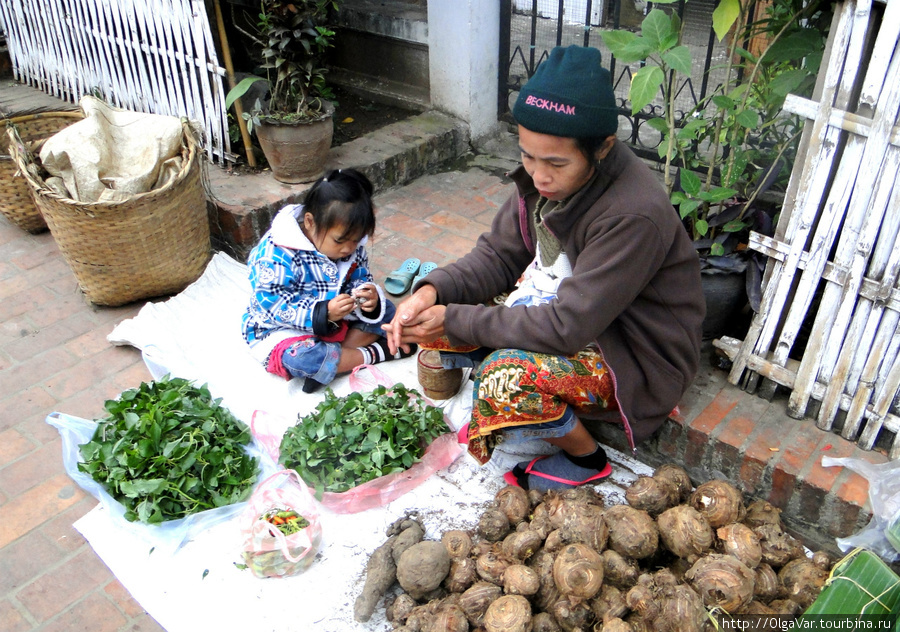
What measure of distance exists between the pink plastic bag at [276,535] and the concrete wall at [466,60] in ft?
10.9

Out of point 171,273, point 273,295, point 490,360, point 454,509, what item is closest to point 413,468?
point 454,509

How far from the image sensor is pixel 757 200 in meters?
3.08

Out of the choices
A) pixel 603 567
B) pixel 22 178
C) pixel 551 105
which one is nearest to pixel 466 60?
pixel 22 178

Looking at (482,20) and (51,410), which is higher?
(482,20)

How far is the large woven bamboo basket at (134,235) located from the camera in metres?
3.32

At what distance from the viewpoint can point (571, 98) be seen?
6.32 feet

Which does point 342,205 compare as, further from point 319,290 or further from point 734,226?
point 734,226

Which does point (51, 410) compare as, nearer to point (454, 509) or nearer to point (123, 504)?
point (123, 504)

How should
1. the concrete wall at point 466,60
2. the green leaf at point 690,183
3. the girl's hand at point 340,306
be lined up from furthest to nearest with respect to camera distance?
the concrete wall at point 466,60, the girl's hand at point 340,306, the green leaf at point 690,183

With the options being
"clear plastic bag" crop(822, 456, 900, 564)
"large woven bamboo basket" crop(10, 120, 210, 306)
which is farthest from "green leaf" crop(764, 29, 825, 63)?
"large woven bamboo basket" crop(10, 120, 210, 306)

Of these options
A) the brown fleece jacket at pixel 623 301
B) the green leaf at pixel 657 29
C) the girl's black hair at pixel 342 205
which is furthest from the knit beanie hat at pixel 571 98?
the girl's black hair at pixel 342 205

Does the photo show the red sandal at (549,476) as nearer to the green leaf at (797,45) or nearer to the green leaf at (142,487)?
the green leaf at (142,487)

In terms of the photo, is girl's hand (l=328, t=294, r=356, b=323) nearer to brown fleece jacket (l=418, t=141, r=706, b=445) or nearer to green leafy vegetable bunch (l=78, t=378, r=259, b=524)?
green leafy vegetable bunch (l=78, t=378, r=259, b=524)

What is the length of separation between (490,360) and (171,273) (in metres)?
2.13
